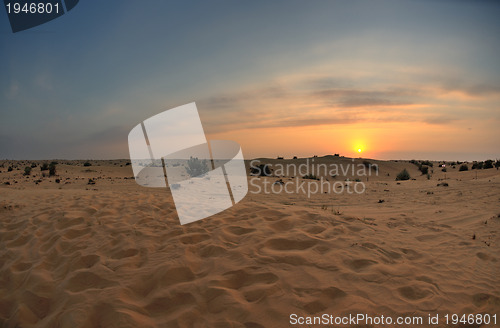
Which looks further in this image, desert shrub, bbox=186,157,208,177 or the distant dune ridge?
desert shrub, bbox=186,157,208,177

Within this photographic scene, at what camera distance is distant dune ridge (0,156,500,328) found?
3.02 m

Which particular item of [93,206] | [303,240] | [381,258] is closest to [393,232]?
[381,258]

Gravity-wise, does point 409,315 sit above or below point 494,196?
above

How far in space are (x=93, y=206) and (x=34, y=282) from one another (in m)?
3.90

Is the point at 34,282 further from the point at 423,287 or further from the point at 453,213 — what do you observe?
the point at 453,213

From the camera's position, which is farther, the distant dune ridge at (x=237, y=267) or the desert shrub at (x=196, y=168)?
the desert shrub at (x=196, y=168)

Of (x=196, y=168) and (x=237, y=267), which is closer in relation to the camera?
(x=237, y=267)

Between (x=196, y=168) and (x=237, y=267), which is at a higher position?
(x=237, y=267)

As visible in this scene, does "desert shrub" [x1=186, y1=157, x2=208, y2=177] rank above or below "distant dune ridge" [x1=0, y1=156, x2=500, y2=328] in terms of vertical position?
below

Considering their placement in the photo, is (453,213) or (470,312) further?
(453,213)

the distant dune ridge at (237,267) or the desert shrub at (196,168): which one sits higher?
the distant dune ridge at (237,267)

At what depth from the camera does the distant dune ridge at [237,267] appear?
302cm

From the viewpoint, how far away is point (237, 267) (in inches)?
149

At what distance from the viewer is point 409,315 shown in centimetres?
290
